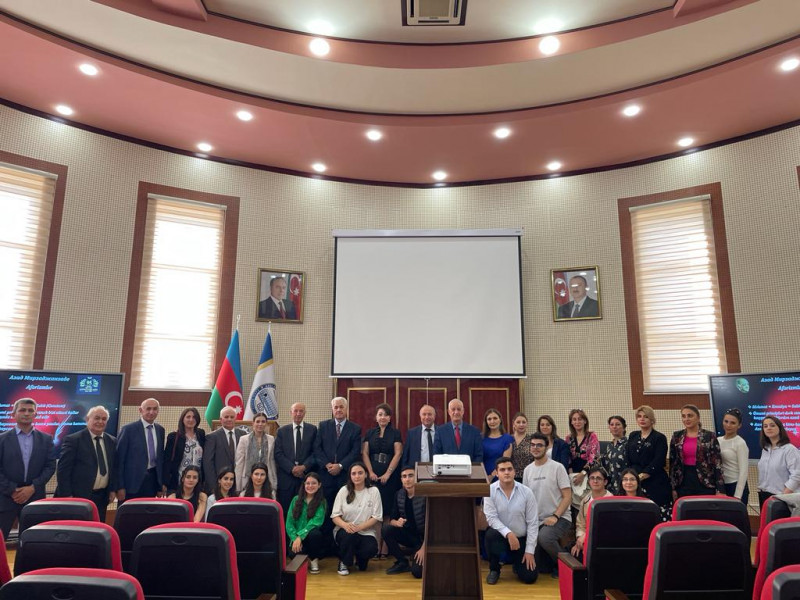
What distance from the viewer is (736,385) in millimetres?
5906

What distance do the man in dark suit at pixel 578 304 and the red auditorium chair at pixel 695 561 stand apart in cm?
543

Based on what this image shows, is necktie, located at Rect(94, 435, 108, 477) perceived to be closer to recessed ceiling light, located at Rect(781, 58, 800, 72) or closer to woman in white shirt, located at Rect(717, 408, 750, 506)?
woman in white shirt, located at Rect(717, 408, 750, 506)

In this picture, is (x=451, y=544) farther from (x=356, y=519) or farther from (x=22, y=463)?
(x=22, y=463)

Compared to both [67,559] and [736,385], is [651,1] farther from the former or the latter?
[67,559]

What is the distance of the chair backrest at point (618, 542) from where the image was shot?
2924 millimetres

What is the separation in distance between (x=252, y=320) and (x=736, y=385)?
5.62 meters

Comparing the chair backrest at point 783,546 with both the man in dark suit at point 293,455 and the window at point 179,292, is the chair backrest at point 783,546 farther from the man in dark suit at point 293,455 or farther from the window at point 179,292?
the window at point 179,292

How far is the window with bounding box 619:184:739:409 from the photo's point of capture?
6777mm

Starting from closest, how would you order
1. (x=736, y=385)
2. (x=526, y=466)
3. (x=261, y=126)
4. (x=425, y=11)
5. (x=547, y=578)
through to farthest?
(x=547, y=578)
(x=526, y=466)
(x=425, y=11)
(x=736, y=385)
(x=261, y=126)

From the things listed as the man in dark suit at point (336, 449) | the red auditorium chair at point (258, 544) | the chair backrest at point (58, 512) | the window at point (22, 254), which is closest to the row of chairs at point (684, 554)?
the red auditorium chair at point (258, 544)

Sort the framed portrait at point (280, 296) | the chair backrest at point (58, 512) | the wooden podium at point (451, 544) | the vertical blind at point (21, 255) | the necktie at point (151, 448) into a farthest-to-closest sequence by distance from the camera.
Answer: the framed portrait at point (280, 296) < the vertical blind at point (21, 255) < the necktie at point (151, 448) < the wooden podium at point (451, 544) < the chair backrest at point (58, 512)

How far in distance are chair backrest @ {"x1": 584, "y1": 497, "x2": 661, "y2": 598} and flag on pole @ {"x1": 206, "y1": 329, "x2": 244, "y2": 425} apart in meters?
4.77

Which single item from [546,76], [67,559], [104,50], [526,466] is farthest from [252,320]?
[67,559]

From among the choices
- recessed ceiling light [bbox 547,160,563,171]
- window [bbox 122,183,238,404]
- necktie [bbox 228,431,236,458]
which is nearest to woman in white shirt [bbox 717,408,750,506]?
recessed ceiling light [bbox 547,160,563,171]
